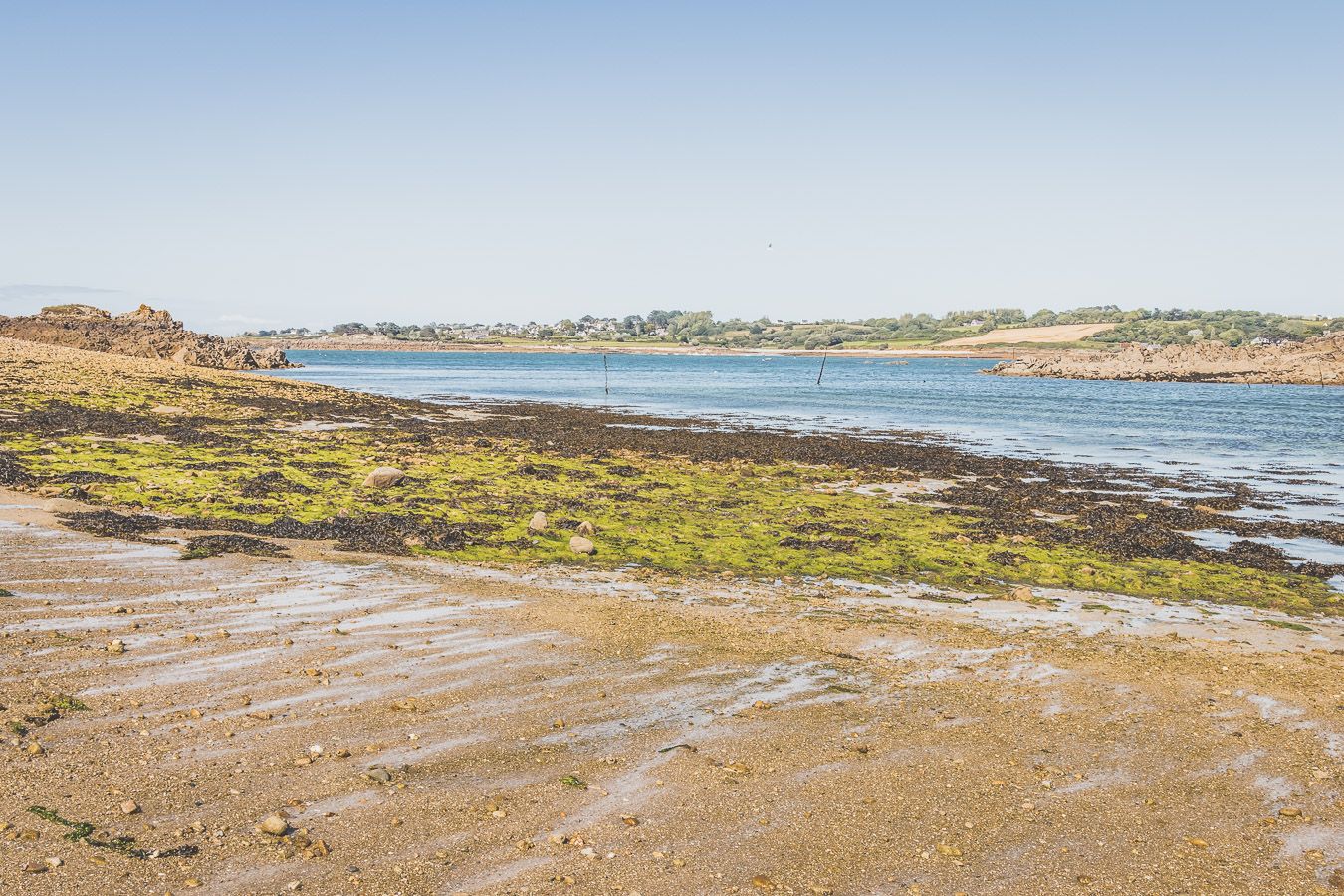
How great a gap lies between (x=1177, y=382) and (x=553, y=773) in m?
140

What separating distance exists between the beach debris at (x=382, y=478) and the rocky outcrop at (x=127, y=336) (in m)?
60.6

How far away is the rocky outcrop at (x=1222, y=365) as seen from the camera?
123062 mm

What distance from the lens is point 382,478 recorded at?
22547mm

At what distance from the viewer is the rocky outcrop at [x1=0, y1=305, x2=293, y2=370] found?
6989cm

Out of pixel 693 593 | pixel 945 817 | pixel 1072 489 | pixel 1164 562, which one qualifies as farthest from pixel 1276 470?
pixel 945 817

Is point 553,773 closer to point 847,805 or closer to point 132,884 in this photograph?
point 847,805

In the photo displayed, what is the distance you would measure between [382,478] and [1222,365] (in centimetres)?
14521

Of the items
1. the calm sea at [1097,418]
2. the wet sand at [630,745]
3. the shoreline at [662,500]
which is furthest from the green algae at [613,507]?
the calm sea at [1097,418]

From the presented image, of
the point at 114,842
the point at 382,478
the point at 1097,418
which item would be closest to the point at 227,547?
the point at 382,478

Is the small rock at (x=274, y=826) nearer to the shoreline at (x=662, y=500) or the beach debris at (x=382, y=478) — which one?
the shoreline at (x=662, y=500)

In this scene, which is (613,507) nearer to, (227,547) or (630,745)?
(227,547)

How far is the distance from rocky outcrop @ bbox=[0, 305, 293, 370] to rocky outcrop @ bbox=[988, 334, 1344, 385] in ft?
397

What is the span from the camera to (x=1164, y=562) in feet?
60.5

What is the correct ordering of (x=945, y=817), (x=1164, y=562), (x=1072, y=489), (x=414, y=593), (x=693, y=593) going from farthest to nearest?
(x=1072, y=489) → (x=1164, y=562) → (x=693, y=593) → (x=414, y=593) → (x=945, y=817)
